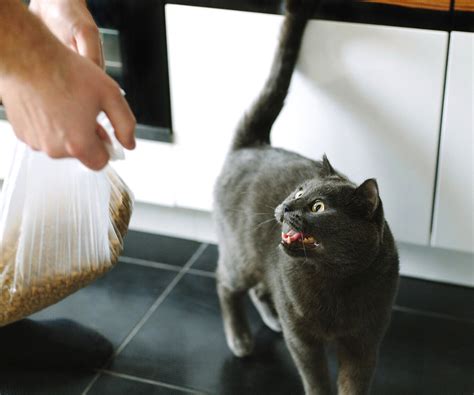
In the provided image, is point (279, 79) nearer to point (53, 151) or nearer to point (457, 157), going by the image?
point (457, 157)

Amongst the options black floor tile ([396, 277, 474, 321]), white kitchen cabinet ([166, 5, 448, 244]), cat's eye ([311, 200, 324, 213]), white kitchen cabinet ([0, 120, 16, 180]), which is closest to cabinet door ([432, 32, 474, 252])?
white kitchen cabinet ([166, 5, 448, 244])

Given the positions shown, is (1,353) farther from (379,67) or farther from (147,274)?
(379,67)

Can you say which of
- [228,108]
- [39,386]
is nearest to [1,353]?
[39,386]

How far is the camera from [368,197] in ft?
3.27

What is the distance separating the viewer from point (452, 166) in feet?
4.78

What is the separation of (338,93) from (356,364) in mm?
605

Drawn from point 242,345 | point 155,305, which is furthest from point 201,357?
point 155,305

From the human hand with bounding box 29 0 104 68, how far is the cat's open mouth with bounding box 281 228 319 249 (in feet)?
1.25

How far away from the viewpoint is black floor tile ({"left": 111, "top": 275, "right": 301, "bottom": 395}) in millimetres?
1376

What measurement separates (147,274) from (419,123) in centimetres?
79

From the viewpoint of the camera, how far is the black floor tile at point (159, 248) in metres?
1.80

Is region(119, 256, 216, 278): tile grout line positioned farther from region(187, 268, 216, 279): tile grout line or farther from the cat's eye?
the cat's eye

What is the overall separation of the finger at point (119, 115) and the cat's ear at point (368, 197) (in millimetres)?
450

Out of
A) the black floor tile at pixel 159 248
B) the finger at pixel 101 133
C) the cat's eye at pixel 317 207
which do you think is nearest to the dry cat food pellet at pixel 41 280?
→ the cat's eye at pixel 317 207
